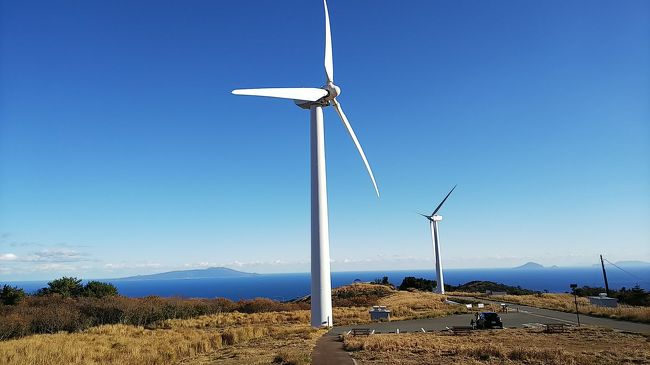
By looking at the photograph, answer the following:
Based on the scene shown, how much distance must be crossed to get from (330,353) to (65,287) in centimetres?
4756

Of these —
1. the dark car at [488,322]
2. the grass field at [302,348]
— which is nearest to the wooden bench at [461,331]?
the grass field at [302,348]

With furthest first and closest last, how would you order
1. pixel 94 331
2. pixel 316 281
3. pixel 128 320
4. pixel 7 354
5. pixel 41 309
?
1. pixel 128 320
2. pixel 41 309
3. pixel 94 331
4. pixel 316 281
5. pixel 7 354

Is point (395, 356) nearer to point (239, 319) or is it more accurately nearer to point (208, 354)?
point (208, 354)

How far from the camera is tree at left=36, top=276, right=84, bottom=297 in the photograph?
52.3 meters

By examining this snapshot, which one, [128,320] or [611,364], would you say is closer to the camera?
[611,364]

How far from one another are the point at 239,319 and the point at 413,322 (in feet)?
48.8

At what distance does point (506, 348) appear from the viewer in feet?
60.9

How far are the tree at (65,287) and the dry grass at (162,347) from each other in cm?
2636

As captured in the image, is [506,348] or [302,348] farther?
[302,348]

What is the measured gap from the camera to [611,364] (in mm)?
15203

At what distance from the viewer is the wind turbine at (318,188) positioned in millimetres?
26688

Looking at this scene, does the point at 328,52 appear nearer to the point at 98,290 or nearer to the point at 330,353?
the point at 330,353

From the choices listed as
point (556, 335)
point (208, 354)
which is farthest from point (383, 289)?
point (208, 354)

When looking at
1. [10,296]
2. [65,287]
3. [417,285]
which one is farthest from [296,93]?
[417,285]
